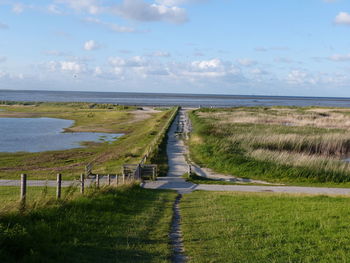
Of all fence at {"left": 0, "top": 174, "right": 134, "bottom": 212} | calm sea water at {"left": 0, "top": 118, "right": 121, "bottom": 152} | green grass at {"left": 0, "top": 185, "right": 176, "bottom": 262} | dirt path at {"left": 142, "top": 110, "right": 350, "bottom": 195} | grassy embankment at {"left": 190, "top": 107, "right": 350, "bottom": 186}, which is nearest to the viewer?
green grass at {"left": 0, "top": 185, "right": 176, "bottom": 262}

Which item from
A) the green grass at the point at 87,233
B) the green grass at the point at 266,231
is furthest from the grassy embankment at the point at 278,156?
the green grass at the point at 87,233

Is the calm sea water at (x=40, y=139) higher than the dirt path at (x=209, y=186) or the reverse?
the reverse

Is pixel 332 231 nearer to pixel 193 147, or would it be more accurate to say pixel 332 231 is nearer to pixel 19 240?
pixel 19 240

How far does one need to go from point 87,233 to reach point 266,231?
459 centimetres

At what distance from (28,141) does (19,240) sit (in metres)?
42.4

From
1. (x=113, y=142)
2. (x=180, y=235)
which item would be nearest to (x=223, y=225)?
(x=180, y=235)

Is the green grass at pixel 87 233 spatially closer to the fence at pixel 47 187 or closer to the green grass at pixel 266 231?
the green grass at pixel 266 231

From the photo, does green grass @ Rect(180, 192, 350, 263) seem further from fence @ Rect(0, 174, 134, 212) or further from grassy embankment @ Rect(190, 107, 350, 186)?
grassy embankment @ Rect(190, 107, 350, 186)

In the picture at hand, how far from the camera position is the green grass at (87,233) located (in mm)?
8117

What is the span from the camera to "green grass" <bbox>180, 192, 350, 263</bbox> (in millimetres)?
9023

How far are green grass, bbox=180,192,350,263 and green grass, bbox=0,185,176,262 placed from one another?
922 mm

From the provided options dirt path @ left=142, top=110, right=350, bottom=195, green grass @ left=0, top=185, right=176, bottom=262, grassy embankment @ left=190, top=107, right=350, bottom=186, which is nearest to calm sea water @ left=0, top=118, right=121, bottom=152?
A: grassy embankment @ left=190, top=107, right=350, bottom=186

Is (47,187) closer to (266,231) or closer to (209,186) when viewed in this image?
(209,186)

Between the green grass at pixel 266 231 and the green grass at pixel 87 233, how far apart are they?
3.02ft
